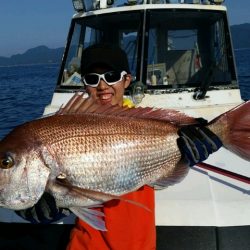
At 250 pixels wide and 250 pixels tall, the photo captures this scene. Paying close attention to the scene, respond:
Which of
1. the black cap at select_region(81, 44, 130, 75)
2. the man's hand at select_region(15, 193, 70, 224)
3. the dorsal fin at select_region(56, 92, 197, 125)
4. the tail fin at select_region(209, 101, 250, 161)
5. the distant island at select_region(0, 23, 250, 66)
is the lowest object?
the distant island at select_region(0, 23, 250, 66)

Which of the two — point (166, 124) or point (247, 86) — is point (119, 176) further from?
point (247, 86)

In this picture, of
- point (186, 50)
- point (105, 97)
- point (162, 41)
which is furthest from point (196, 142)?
point (186, 50)

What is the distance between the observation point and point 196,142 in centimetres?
243

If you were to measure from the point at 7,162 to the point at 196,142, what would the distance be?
3.42ft

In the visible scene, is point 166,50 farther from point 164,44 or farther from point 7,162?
point 7,162

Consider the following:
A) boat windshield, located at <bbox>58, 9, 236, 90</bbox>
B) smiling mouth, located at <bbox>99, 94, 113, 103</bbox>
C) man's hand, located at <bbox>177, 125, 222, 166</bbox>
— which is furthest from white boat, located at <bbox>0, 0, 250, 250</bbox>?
man's hand, located at <bbox>177, 125, 222, 166</bbox>

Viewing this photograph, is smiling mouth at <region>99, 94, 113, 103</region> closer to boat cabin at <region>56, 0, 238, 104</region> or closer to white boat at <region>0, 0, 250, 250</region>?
white boat at <region>0, 0, 250, 250</region>

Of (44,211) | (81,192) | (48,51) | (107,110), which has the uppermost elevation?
(107,110)

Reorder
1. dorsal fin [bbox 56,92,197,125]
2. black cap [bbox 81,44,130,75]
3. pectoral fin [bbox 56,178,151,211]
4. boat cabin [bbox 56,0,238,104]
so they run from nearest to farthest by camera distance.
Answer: pectoral fin [bbox 56,178,151,211] < dorsal fin [bbox 56,92,197,125] < black cap [bbox 81,44,130,75] < boat cabin [bbox 56,0,238,104]

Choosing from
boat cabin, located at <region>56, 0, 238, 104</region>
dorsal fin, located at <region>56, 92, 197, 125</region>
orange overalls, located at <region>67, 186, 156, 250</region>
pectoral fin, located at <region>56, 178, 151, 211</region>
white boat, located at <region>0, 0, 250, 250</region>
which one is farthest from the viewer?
boat cabin, located at <region>56, 0, 238, 104</region>

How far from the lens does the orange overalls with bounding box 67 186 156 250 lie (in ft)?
8.30

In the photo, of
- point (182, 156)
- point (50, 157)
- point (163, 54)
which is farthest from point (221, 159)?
point (163, 54)

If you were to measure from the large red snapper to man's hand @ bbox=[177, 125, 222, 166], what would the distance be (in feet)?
0.11

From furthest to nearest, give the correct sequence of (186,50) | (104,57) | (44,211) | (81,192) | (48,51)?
(48,51) < (186,50) < (104,57) < (44,211) < (81,192)
